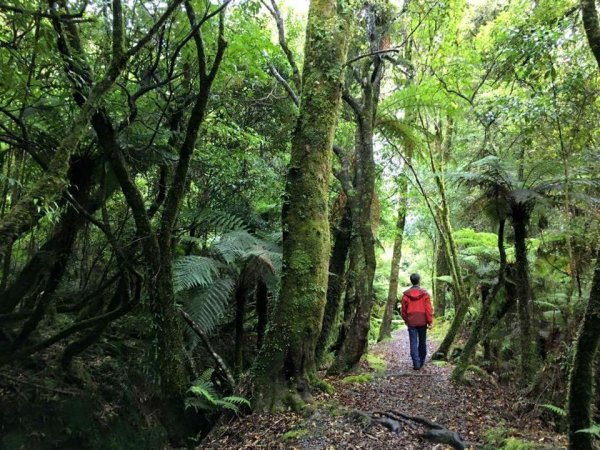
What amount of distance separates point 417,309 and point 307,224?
3.62 metres

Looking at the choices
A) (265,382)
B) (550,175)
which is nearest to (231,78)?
(265,382)

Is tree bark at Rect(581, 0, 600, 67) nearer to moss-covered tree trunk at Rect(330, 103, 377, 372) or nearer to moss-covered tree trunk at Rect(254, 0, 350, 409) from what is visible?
moss-covered tree trunk at Rect(254, 0, 350, 409)

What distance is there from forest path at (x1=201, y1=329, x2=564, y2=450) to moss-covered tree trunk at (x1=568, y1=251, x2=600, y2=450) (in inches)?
27.3

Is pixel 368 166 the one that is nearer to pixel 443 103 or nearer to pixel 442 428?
pixel 443 103

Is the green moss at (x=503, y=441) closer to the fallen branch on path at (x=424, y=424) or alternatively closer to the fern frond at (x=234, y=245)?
the fallen branch on path at (x=424, y=424)

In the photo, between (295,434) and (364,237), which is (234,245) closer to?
(364,237)

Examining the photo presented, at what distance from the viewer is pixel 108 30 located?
447 cm

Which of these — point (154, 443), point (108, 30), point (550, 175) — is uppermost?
point (108, 30)

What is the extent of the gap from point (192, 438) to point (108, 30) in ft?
13.9

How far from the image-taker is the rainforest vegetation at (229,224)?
4.11 m

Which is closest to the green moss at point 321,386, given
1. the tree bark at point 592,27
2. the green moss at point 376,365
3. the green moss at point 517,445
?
the green moss at point 517,445

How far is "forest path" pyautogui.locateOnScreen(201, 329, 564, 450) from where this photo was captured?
4125 mm

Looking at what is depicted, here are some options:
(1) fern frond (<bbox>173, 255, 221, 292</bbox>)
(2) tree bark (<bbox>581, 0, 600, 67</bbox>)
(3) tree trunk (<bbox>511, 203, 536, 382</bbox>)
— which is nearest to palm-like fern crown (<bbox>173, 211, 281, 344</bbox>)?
(1) fern frond (<bbox>173, 255, 221, 292</bbox>)

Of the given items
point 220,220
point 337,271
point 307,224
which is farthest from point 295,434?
point 337,271
